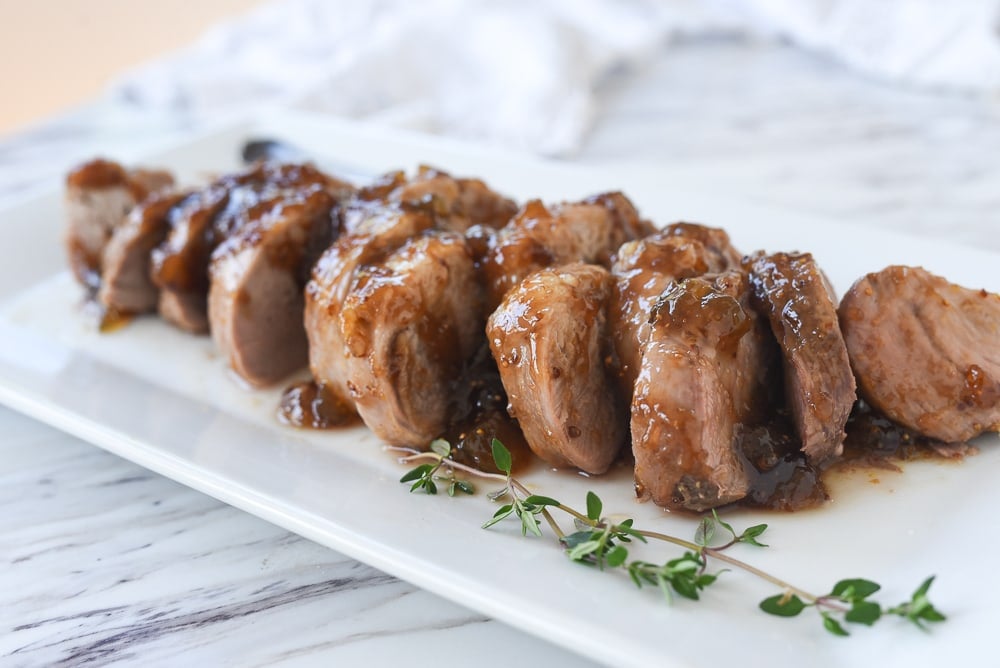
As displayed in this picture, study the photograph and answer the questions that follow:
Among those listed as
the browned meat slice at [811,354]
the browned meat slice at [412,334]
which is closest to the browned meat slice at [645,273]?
the browned meat slice at [811,354]

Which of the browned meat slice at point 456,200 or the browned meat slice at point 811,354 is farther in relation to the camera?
the browned meat slice at point 456,200

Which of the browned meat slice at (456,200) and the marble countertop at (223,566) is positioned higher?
the browned meat slice at (456,200)

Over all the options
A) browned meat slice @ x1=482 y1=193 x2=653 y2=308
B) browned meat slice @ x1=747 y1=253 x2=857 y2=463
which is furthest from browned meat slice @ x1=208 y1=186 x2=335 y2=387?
browned meat slice @ x1=747 y1=253 x2=857 y2=463

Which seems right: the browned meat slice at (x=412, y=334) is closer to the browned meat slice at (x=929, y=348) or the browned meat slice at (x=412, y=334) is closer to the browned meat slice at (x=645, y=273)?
the browned meat slice at (x=645, y=273)

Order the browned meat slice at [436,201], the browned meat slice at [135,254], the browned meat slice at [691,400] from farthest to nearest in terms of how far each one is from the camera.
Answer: the browned meat slice at [135,254] → the browned meat slice at [436,201] → the browned meat slice at [691,400]

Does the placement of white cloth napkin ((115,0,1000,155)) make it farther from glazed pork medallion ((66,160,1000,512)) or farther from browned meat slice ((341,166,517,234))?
glazed pork medallion ((66,160,1000,512))

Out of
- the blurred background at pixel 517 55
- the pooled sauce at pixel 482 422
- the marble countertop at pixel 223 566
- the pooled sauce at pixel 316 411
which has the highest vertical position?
the blurred background at pixel 517 55
